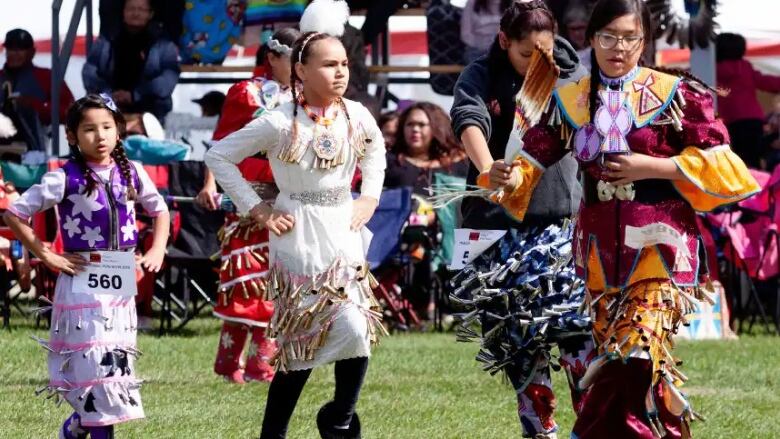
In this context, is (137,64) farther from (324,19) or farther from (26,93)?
(324,19)

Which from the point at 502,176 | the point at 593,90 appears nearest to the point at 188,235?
the point at 502,176

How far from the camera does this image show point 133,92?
1123cm

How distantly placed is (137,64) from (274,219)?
6.31 meters

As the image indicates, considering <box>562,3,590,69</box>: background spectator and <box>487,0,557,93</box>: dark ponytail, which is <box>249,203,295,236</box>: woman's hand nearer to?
<box>487,0,557,93</box>: dark ponytail

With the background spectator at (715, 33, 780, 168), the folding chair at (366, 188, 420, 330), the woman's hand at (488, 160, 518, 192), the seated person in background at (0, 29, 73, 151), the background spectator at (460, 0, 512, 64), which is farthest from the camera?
Answer: the background spectator at (715, 33, 780, 168)

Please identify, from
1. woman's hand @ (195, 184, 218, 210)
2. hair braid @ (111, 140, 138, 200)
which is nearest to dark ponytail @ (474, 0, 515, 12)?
woman's hand @ (195, 184, 218, 210)

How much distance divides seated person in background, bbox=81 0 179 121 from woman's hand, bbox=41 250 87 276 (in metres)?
5.84

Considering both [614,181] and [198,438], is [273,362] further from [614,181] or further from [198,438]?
[614,181]

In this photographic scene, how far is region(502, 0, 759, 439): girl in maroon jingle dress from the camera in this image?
14.9 feet

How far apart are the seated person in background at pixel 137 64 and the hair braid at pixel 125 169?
18.5 feet

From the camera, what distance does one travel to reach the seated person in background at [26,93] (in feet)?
37.7

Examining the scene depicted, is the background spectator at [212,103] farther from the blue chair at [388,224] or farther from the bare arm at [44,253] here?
the bare arm at [44,253]

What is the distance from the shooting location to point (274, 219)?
5.16 metres

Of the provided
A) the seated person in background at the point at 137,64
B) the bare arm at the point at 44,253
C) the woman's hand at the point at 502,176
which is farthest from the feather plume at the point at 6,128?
the woman's hand at the point at 502,176
